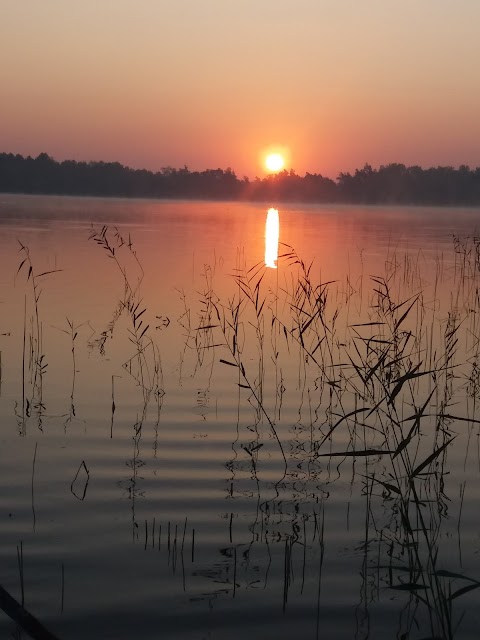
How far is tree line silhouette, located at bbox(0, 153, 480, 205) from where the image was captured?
539 feet

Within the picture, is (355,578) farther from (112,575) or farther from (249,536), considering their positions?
(112,575)

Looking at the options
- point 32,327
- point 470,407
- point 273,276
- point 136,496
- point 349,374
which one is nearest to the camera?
point 136,496

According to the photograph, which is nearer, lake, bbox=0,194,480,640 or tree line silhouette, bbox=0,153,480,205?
lake, bbox=0,194,480,640

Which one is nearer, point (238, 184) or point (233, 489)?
point (233, 489)

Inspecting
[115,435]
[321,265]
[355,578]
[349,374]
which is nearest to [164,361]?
[349,374]

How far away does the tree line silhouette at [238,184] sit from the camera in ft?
539

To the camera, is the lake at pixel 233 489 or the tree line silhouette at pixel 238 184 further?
the tree line silhouette at pixel 238 184

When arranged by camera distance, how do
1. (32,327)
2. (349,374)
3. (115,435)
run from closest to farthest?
1. (115,435)
2. (349,374)
3. (32,327)

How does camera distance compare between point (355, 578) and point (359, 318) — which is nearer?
point (355, 578)

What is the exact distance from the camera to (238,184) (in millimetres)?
192625

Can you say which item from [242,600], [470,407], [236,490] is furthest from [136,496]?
[470,407]

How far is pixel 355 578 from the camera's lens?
4062 millimetres

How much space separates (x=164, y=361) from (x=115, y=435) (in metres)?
2.83

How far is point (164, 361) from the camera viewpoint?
29.8 ft
